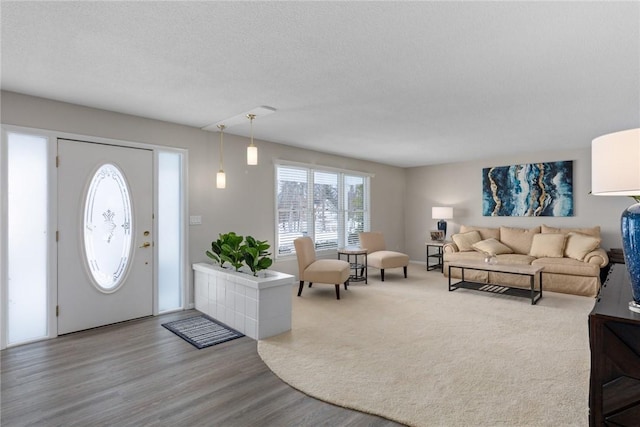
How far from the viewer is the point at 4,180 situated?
3199mm

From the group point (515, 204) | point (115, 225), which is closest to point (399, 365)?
point (115, 225)

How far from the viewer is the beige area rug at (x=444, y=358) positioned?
221 centimetres

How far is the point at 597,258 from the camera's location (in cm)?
511

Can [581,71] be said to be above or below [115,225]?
above

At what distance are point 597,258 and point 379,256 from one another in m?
3.24

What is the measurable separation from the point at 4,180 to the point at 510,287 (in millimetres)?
6503

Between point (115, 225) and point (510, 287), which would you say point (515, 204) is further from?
point (115, 225)

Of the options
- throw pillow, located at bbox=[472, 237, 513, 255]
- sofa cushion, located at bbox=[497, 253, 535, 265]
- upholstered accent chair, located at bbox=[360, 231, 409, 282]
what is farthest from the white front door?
throw pillow, located at bbox=[472, 237, 513, 255]

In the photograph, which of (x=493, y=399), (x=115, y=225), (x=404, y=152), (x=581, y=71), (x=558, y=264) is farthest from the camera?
(x=404, y=152)

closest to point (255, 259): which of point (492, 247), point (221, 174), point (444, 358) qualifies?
point (221, 174)

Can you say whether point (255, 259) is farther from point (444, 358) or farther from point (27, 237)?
point (27, 237)

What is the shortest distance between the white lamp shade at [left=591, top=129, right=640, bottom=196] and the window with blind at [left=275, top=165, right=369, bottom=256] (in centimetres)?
452

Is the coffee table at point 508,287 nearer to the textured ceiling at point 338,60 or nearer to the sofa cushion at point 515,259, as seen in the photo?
the sofa cushion at point 515,259

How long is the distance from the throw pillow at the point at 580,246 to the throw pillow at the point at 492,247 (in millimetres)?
925
